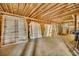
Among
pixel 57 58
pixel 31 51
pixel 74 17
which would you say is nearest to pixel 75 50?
pixel 57 58

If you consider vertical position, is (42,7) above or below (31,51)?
above

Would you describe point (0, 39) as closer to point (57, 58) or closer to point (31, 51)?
point (31, 51)

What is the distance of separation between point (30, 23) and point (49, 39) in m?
0.35

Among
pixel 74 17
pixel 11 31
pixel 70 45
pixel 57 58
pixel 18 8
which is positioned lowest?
pixel 57 58

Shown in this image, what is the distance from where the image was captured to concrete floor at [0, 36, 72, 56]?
77.6 inches

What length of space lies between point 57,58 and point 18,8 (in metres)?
0.88

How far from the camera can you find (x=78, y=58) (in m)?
1.95

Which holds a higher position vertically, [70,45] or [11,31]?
[11,31]

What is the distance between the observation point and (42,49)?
1983mm

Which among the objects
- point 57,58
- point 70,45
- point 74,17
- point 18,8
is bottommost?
point 57,58

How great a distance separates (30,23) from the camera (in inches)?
79.7

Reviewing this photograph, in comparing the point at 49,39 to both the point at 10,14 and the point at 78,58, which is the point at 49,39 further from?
the point at 10,14

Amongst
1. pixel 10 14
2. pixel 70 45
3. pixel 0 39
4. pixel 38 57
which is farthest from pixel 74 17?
pixel 0 39

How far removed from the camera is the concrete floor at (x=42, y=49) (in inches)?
77.6
